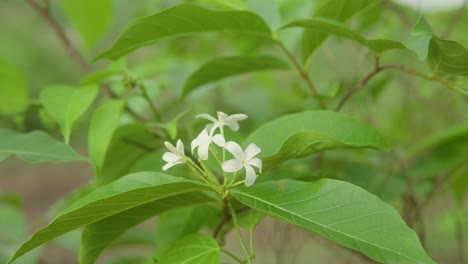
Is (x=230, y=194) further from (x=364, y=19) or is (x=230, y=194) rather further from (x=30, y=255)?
(x=364, y=19)

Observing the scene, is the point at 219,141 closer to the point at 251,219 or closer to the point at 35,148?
the point at 251,219

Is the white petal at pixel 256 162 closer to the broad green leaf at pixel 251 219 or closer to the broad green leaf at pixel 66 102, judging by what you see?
the broad green leaf at pixel 251 219

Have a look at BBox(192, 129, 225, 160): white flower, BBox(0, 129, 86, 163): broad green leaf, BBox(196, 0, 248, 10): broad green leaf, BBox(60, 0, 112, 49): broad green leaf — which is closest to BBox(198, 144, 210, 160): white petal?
BBox(192, 129, 225, 160): white flower

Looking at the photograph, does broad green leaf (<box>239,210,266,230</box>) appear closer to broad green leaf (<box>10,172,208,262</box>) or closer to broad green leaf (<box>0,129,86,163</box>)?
broad green leaf (<box>10,172,208,262</box>)

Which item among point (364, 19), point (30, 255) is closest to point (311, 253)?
point (364, 19)

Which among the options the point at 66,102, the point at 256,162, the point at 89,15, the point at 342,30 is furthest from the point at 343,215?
the point at 89,15

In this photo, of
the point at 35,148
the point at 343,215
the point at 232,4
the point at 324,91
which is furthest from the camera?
the point at 324,91

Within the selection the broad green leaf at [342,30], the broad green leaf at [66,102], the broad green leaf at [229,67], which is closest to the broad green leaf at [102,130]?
the broad green leaf at [66,102]
